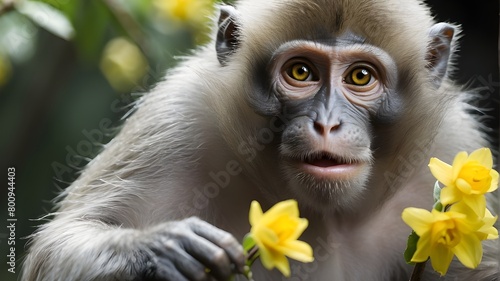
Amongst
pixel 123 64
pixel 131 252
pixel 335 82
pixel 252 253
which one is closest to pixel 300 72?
pixel 335 82

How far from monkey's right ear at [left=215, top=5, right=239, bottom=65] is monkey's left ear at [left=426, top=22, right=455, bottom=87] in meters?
1.28

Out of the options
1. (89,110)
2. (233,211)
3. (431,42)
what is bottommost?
(89,110)

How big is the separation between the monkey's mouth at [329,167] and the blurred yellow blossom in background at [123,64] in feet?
10.5

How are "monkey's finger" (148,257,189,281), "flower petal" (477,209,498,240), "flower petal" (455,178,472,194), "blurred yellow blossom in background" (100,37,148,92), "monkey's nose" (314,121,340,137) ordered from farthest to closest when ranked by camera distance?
"blurred yellow blossom in background" (100,37,148,92) < "monkey's nose" (314,121,340,137) < "monkey's finger" (148,257,189,281) < "flower petal" (477,209,498,240) < "flower petal" (455,178,472,194)

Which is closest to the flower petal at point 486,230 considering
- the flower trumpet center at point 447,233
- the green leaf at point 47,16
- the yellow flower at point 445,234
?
the yellow flower at point 445,234

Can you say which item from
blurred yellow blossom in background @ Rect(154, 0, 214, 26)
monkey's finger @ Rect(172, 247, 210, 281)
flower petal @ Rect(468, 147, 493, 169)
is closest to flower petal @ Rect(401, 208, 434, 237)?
flower petal @ Rect(468, 147, 493, 169)

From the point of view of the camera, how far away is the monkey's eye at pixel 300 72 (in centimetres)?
502

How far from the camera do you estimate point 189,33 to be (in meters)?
8.03

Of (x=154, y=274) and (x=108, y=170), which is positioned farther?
(x=108, y=170)

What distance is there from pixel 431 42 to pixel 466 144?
2.96 ft

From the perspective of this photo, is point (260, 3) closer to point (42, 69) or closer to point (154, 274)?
point (154, 274)

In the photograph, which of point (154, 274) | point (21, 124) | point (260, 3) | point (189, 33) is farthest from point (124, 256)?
point (21, 124)

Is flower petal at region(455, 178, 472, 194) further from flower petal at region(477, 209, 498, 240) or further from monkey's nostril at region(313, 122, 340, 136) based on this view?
monkey's nostril at region(313, 122, 340, 136)

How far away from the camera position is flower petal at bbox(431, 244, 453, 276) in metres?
3.69
